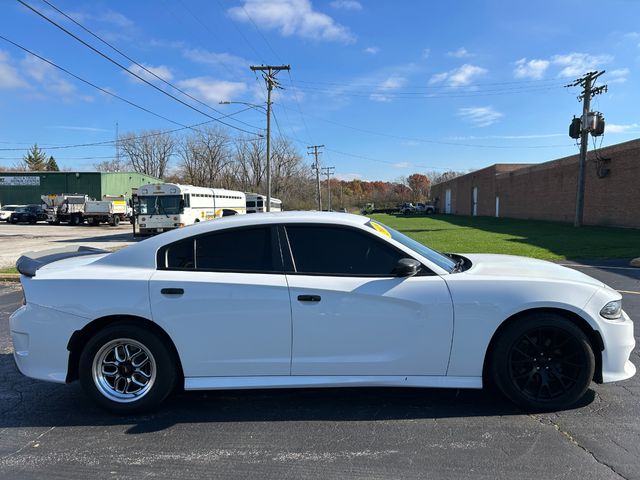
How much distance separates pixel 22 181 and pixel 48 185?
333 cm

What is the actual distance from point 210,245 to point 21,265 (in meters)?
1.64

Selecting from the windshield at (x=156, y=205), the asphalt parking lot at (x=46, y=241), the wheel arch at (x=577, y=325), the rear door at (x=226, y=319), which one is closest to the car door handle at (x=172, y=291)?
the rear door at (x=226, y=319)

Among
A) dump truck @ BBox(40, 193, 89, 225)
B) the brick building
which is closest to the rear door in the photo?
the brick building

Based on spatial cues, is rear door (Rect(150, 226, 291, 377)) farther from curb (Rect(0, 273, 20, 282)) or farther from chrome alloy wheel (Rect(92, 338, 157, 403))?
curb (Rect(0, 273, 20, 282))

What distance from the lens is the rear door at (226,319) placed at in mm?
3559

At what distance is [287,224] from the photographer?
384 cm

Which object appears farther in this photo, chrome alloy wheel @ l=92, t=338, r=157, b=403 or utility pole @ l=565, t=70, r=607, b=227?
utility pole @ l=565, t=70, r=607, b=227

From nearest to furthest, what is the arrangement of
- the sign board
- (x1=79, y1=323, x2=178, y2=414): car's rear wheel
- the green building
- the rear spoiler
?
1. (x1=79, y1=323, x2=178, y2=414): car's rear wheel
2. the rear spoiler
3. the green building
4. the sign board

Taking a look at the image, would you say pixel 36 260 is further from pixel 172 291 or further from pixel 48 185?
pixel 48 185

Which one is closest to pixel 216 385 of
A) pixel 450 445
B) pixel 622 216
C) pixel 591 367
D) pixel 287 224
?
pixel 287 224

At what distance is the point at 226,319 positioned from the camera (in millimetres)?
3570

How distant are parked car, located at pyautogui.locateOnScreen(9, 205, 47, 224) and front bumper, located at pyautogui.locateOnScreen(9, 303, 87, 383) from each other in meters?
49.1

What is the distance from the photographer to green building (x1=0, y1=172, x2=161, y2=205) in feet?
186

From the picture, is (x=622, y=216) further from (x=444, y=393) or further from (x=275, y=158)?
(x=275, y=158)
